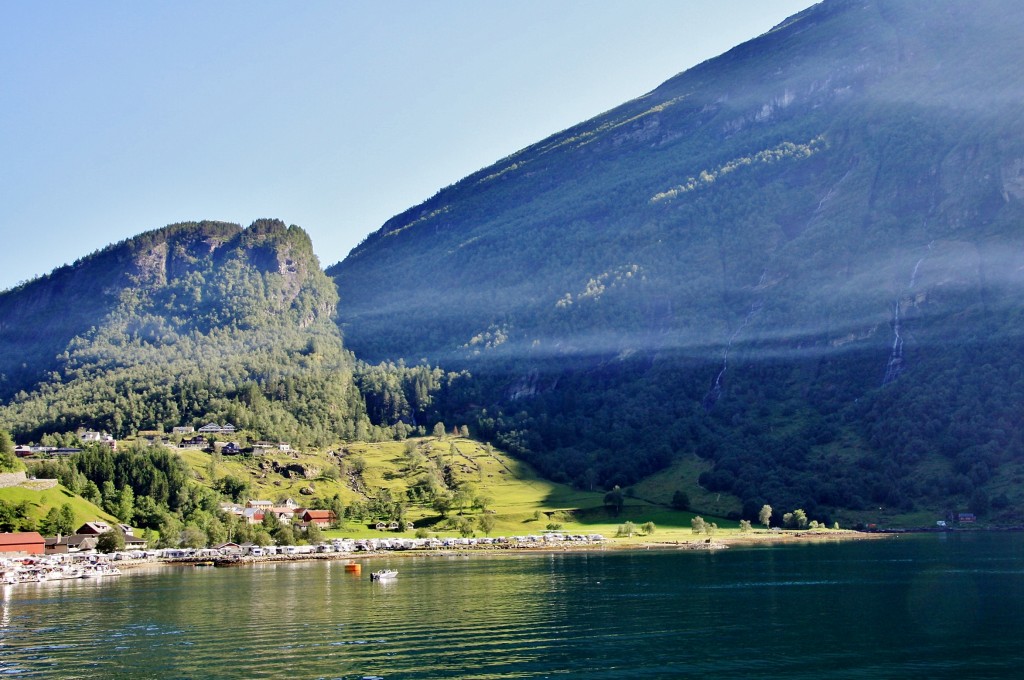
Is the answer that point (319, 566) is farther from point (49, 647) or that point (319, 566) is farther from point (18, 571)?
point (49, 647)

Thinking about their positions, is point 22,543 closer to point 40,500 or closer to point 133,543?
point 40,500

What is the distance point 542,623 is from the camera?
90.2 metres

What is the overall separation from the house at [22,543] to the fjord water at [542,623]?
1369 inches

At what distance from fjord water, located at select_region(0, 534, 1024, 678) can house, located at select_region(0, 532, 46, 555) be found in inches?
1369

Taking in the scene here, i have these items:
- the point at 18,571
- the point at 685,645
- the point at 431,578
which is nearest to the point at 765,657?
the point at 685,645

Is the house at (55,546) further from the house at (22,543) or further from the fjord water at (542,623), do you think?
the fjord water at (542,623)

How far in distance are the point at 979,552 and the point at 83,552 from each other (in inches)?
6074

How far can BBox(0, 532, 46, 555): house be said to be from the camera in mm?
173137

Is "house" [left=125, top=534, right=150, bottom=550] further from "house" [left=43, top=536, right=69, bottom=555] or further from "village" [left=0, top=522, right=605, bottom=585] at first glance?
"house" [left=43, top=536, right=69, bottom=555]

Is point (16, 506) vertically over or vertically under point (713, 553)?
over

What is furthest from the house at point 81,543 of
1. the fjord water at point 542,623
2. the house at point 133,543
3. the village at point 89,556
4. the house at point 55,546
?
the fjord water at point 542,623

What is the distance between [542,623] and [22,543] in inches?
4826

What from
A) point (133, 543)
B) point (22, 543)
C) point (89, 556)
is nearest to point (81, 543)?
point (89, 556)

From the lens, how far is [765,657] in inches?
2899
